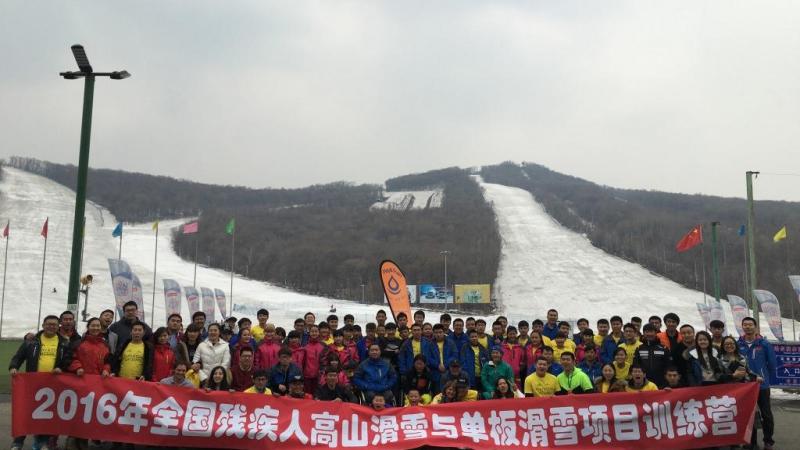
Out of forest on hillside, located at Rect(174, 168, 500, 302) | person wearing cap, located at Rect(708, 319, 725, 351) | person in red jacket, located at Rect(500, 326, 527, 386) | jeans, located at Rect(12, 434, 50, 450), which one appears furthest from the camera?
forest on hillside, located at Rect(174, 168, 500, 302)

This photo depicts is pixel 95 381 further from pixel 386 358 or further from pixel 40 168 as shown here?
pixel 40 168

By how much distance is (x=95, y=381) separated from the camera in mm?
7336

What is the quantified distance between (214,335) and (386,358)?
242 centimetres

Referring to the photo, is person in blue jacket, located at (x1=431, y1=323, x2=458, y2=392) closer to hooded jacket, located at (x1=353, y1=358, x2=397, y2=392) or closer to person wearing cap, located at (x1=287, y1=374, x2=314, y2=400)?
hooded jacket, located at (x1=353, y1=358, x2=397, y2=392)

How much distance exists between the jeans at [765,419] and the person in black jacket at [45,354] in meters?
8.63

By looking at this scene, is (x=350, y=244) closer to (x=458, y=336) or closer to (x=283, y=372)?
(x=458, y=336)

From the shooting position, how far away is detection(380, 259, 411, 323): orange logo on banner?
44.8ft

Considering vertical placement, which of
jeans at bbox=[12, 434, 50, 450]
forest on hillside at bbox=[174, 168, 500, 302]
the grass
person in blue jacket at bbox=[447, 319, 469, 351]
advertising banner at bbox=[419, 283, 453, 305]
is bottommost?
the grass

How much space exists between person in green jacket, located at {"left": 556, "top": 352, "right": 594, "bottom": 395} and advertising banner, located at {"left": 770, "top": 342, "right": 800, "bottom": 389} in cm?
727

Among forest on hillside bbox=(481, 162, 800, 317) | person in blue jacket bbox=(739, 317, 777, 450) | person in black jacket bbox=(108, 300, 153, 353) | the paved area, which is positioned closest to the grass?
the paved area

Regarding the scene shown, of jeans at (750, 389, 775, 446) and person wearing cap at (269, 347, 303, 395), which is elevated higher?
person wearing cap at (269, 347, 303, 395)

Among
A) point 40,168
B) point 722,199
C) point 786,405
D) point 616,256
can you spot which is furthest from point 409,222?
point 40,168

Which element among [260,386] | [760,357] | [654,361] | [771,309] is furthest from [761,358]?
[771,309]

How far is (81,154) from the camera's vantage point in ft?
31.3
